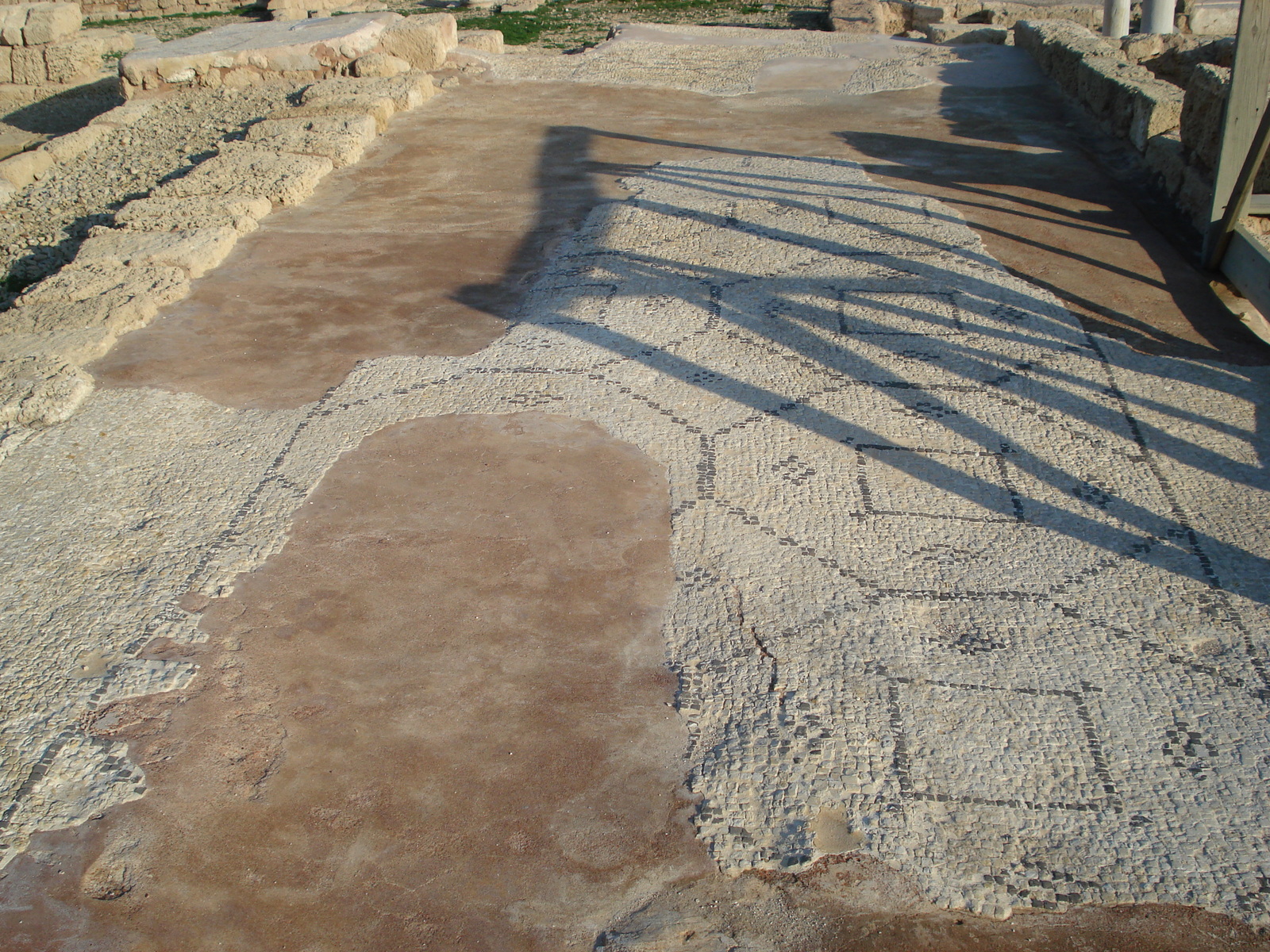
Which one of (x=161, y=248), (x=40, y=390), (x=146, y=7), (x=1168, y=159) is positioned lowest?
(x=40, y=390)

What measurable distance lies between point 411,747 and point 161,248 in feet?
11.0

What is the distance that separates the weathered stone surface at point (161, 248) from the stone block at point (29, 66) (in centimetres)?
664

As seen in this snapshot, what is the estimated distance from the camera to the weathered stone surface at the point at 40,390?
129 inches

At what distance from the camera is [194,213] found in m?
4.89

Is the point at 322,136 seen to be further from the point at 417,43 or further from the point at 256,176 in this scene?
the point at 417,43

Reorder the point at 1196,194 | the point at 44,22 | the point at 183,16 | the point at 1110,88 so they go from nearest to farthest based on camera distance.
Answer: the point at 1196,194
the point at 1110,88
the point at 44,22
the point at 183,16

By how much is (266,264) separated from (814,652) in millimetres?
3447

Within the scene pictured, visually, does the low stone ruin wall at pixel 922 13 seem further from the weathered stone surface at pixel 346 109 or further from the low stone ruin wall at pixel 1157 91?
the weathered stone surface at pixel 346 109

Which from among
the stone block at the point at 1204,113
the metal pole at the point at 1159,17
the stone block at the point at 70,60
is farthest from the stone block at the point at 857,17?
the stone block at the point at 70,60

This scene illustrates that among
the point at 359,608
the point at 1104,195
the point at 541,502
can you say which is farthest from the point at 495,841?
the point at 1104,195

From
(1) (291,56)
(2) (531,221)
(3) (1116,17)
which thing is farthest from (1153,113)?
(1) (291,56)

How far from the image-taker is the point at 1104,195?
530cm

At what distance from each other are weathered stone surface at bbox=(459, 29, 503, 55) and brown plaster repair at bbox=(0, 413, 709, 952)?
6887 millimetres

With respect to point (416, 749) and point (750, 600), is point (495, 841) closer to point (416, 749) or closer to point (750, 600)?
point (416, 749)
